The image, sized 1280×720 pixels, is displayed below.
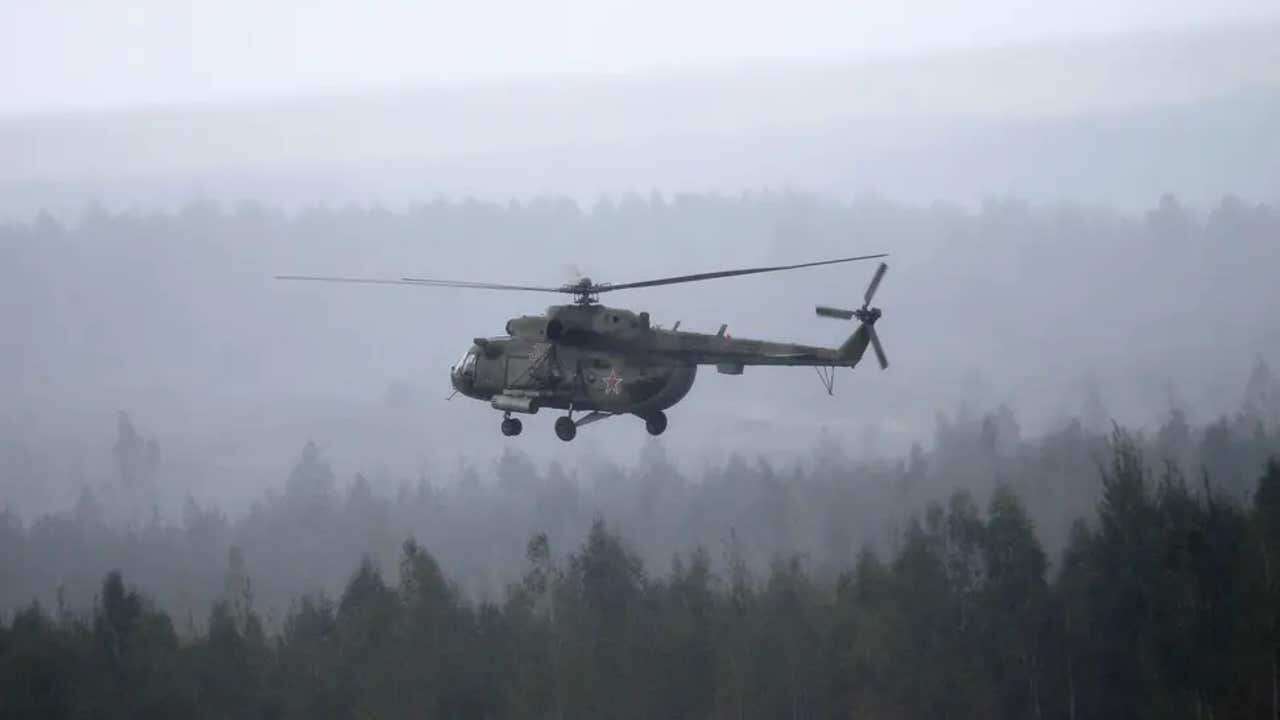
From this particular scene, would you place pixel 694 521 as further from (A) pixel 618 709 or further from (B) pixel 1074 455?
(A) pixel 618 709

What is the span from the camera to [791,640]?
4715 inches

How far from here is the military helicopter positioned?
56031 millimetres

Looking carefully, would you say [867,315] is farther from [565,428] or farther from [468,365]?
[468,365]

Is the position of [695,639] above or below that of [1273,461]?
below

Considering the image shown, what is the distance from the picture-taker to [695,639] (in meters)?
123

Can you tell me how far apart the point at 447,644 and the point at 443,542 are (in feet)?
226

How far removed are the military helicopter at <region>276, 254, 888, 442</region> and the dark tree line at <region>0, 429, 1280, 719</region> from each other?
52.1 meters

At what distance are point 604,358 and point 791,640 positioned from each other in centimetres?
6569

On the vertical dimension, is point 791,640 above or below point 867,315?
below

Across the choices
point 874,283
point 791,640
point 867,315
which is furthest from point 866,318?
point 791,640

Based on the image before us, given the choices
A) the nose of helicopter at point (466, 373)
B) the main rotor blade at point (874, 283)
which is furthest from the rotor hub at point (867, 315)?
the nose of helicopter at point (466, 373)

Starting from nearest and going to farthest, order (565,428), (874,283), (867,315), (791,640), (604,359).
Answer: (874,283) → (867,315) → (604,359) → (565,428) → (791,640)

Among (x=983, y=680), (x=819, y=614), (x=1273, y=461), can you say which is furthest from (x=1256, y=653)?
(x=819, y=614)

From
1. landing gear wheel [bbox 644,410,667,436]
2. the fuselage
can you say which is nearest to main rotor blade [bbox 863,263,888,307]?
the fuselage
